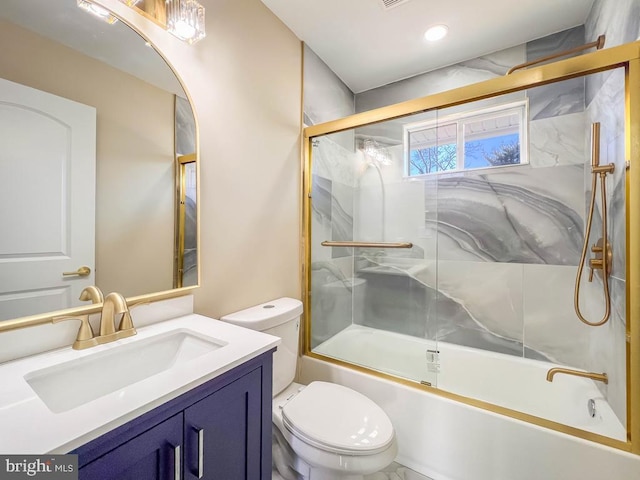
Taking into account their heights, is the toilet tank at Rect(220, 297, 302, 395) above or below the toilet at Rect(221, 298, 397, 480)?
above

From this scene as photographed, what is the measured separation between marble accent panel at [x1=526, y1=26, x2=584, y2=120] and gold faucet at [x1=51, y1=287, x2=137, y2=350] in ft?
8.12

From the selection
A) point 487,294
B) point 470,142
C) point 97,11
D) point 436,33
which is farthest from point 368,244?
point 97,11

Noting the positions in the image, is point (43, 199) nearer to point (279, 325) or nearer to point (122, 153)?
point (122, 153)

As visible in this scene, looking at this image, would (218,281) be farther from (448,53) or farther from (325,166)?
(448,53)

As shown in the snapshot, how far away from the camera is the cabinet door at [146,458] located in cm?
54

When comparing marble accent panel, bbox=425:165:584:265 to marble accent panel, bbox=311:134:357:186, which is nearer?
marble accent panel, bbox=425:165:584:265

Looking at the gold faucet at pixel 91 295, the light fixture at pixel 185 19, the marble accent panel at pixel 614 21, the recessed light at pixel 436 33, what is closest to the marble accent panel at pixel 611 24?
the marble accent panel at pixel 614 21

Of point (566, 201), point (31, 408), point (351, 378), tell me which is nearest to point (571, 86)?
point (566, 201)

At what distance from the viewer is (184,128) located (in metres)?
1.20

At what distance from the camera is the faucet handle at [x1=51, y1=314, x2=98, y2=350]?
853mm

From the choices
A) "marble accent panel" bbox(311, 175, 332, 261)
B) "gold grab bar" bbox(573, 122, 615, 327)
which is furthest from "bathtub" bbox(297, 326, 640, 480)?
"marble accent panel" bbox(311, 175, 332, 261)

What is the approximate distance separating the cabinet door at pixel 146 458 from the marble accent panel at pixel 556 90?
8.08 ft

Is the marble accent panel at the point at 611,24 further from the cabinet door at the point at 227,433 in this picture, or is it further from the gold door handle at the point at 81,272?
the gold door handle at the point at 81,272

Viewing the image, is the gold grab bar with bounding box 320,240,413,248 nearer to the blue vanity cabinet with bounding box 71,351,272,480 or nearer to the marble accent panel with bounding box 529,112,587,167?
the marble accent panel with bounding box 529,112,587,167
